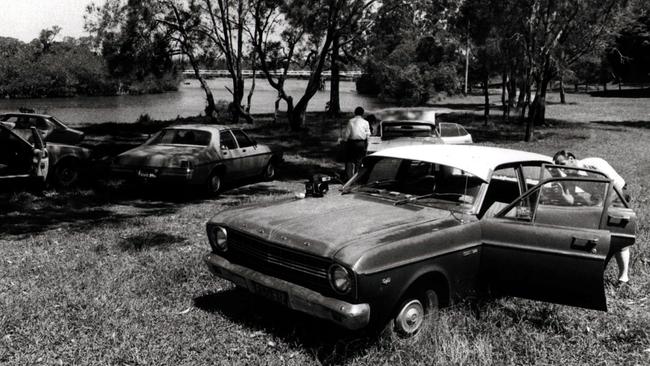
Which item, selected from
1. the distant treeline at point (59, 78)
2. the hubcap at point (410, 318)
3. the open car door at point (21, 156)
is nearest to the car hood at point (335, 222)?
the hubcap at point (410, 318)

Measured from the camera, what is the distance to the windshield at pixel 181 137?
38.4 feet

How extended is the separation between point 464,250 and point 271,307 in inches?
75.6

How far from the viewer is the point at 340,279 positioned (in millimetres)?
4352

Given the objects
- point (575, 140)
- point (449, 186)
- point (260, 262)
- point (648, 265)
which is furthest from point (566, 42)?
point (260, 262)

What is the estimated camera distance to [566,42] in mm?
23297

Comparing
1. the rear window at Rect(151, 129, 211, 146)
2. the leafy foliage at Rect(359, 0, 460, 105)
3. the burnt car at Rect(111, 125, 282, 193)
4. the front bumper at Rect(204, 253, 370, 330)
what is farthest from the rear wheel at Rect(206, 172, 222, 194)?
the leafy foliage at Rect(359, 0, 460, 105)

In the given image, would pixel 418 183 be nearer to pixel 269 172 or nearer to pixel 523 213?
pixel 523 213

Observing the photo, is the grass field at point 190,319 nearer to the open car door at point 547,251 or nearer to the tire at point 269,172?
the open car door at point 547,251

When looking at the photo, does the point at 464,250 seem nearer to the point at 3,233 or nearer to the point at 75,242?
the point at 75,242

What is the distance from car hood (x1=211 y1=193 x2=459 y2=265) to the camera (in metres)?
4.51

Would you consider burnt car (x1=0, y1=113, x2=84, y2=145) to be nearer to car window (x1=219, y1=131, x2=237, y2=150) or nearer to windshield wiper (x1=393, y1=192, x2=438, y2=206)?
car window (x1=219, y1=131, x2=237, y2=150)

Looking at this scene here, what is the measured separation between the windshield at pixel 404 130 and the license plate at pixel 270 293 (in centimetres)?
907

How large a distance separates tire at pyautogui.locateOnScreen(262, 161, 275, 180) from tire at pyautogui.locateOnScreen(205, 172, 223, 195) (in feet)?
6.23

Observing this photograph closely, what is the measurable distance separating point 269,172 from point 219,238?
856 cm
